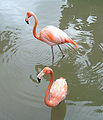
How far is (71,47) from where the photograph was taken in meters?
5.40

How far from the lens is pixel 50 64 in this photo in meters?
4.84

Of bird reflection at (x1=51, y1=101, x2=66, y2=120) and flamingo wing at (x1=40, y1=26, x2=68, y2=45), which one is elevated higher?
flamingo wing at (x1=40, y1=26, x2=68, y2=45)

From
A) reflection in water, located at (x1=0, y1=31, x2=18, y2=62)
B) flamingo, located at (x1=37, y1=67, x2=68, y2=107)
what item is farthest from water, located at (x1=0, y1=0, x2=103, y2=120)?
flamingo, located at (x1=37, y1=67, x2=68, y2=107)

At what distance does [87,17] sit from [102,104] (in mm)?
4213

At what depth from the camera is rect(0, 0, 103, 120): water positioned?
3.74 m

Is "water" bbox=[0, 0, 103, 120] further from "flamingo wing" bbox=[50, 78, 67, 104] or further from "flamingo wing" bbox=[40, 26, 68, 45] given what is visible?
"flamingo wing" bbox=[40, 26, 68, 45]

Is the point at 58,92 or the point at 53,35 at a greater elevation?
the point at 53,35

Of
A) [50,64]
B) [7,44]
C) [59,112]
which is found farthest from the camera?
[7,44]

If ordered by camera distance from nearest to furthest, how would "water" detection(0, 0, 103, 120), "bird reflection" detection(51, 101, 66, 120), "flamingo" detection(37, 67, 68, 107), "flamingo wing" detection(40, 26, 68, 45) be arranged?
1. "flamingo" detection(37, 67, 68, 107)
2. "bird reflection" detection(51, 101, 66, 120)
3. "water" detection(0, 0, 103, 120)
4. "flamingo wing" detection(40, 26, 68, 45)

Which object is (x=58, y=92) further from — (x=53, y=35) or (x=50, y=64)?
(x=53, y=35)

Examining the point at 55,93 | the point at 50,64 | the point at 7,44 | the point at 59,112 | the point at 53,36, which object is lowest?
the point at 59,112

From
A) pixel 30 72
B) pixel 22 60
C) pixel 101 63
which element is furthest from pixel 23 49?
pixel 101 63

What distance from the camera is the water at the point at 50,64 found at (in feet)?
12.3

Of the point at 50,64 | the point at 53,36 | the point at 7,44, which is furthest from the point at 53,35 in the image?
the point at 7,44
